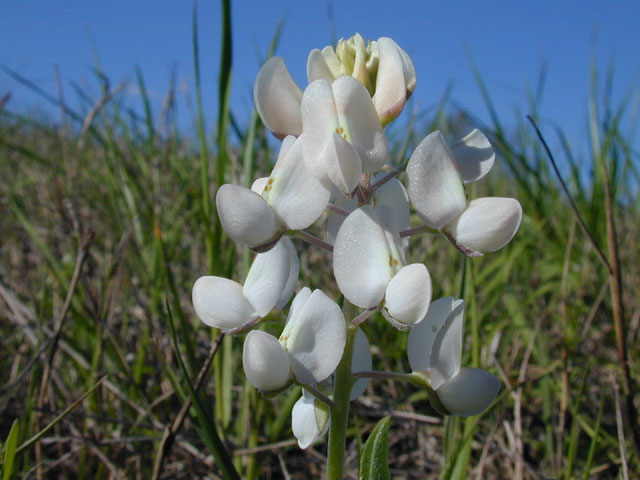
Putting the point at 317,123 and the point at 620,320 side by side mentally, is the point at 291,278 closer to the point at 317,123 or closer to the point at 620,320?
the point at 317,123

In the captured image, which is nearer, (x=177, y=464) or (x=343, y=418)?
(x=343, y=418)

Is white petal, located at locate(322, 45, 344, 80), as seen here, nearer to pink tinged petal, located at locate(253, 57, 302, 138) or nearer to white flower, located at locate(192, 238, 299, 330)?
pink tinged petal, located at locate(253, 57, 302, 138)

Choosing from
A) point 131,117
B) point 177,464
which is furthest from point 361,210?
point 131,117

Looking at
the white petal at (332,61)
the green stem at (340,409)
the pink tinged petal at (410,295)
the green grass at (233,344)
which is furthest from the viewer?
the green grass at (233,344)

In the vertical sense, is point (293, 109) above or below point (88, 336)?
above

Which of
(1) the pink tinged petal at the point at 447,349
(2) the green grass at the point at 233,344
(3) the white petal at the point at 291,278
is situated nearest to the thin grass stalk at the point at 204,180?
(2) the green grass at the point at 233,344

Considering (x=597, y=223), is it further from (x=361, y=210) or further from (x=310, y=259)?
(x=361, y=210)

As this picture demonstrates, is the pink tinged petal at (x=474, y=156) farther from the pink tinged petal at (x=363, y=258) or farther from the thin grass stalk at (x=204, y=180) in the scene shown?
the thin grass stalk at (x=204, y=180)
